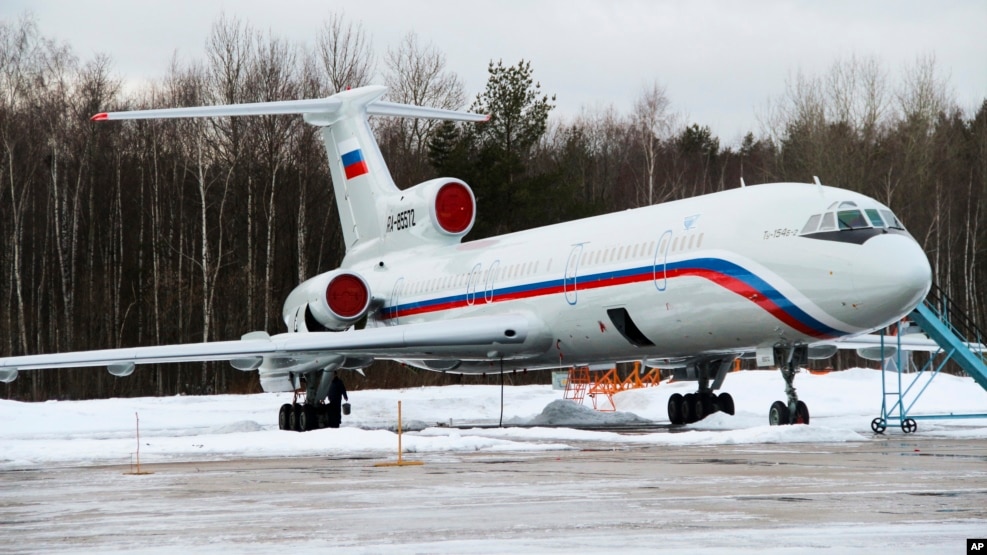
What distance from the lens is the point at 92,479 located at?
10969 millimetres

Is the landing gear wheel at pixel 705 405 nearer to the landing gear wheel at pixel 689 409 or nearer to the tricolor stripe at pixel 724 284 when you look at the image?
the landing gear wheel at pixel 689 409

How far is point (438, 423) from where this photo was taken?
2295 cm

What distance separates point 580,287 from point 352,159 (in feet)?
29.9

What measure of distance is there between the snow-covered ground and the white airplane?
1224 millimetres

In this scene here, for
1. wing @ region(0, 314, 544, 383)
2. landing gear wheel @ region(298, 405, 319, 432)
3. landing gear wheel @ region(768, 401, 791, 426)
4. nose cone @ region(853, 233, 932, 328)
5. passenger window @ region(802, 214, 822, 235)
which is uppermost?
passenger window @ region(802, 214, 822, 235)

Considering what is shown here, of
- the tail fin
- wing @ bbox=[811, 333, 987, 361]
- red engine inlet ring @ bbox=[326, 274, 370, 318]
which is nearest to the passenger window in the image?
wing @ bbox=[811, 333, 987, 361]

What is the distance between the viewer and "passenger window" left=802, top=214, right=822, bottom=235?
1598 centimetres

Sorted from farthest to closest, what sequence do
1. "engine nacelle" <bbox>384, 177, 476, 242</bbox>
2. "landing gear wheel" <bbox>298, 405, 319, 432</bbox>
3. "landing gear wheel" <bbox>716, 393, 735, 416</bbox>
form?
"engine nacelle" <bbox>384, 177, 476, 242</bbox>
"landing gear wheel" <bbox>298, 405, 319, 432</bbox>
"landing gear wheel" <bbox>716, 393, 735, 416</bbox>

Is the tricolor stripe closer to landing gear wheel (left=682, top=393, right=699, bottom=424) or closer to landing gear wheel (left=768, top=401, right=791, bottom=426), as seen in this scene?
landing gear wheel (left=768, top=401, right=791, bottom=426)

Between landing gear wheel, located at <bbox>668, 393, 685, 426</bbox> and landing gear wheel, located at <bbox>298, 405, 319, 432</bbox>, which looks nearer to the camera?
landing gear wheel, located at <bbox>668, 393, 685, 426</bbox>

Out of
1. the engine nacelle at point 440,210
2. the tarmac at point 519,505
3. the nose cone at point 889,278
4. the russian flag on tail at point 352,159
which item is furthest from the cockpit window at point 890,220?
the russian flag on tail at point 352,159

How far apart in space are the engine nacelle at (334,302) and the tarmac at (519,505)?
1056 cm

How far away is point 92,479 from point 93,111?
39480mm

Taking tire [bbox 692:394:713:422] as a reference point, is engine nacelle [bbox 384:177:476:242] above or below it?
above
